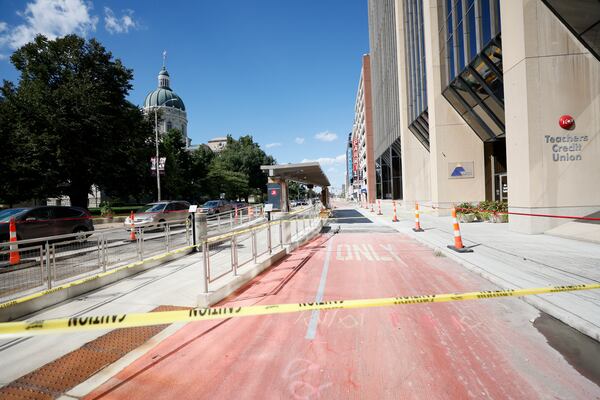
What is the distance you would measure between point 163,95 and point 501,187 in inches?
5259

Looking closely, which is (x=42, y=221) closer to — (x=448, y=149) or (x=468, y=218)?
(x=468, y=218)

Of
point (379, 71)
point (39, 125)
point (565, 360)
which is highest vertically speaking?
point (379, 71)

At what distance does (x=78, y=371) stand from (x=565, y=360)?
18.0ft

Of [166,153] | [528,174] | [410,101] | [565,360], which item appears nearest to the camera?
[565,360]

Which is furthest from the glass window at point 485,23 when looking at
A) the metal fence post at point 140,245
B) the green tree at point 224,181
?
the green tree at point 224,181

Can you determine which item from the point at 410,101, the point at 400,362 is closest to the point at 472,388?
the point at 400,362

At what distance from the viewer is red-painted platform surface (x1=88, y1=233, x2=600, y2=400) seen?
118 inches

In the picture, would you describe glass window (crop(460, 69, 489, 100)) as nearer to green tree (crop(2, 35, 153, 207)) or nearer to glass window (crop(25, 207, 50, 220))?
glass window (crop(25, 207, 50, 220))

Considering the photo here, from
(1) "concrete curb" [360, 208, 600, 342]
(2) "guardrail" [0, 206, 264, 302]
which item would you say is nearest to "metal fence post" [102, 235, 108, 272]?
(2) "guardrail" [0, 206, 264, 302]

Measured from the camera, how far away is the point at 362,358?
3.54 meters

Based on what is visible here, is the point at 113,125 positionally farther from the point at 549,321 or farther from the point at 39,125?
the point at 549,321

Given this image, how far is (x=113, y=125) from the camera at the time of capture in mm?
27938

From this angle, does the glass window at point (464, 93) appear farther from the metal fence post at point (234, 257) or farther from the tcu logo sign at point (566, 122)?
the metal fence post at point (234, 257)

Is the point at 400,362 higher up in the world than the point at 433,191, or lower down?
lower down
